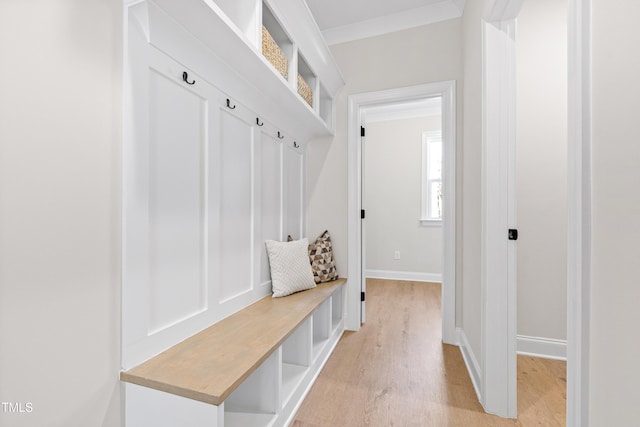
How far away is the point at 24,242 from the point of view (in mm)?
733

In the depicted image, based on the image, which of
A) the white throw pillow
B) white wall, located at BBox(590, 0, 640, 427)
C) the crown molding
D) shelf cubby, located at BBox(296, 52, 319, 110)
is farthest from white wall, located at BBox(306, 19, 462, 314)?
white wall, located at BBox(590, 0, 640, 427)

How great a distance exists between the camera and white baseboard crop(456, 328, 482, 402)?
5.36 feet

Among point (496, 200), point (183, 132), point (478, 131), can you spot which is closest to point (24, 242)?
point (183, 132)

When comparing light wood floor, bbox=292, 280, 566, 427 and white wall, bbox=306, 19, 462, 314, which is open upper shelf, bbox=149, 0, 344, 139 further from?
light wood floor, bbox=292, 280, 566, 427

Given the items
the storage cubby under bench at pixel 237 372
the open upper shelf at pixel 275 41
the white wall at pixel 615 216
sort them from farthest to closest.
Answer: the open upper shelf at pixel 275 41 < the storage cubby under bench at pixel 237 372 < the white wall at pixel 615 216

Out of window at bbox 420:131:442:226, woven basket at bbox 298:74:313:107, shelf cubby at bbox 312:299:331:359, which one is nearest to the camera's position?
woven basket at bbox 298:74:313:107

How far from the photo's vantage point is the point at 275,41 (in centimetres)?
187

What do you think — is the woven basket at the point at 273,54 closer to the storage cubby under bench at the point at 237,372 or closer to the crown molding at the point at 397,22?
the crown molding at the point at 397,22

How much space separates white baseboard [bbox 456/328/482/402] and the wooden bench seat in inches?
40.2

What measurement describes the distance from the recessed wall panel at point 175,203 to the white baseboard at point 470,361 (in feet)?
5.08

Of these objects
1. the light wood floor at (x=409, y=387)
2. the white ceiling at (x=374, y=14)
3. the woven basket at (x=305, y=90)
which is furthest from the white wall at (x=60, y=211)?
the white ceiling at (x=374, y=14)

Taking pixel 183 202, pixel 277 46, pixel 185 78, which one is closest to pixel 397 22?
pixel 277 46

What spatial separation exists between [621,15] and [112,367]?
1.58 metres

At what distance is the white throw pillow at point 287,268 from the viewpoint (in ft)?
6.30
